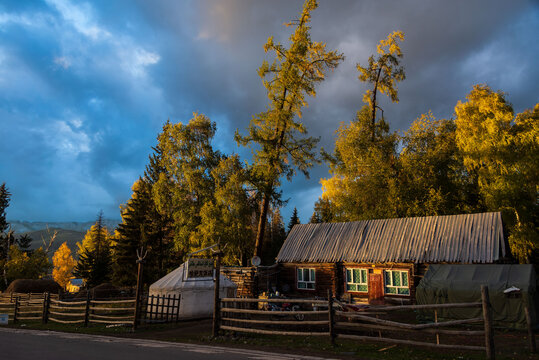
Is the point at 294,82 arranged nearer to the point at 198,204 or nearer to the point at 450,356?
the point at 198,204

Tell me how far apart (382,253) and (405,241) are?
1643 millimetres

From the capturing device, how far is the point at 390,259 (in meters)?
20.8

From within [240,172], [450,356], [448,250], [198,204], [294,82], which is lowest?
[450,356]

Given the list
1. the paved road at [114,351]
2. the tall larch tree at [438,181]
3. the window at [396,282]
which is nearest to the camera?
the paved road at [114,351]

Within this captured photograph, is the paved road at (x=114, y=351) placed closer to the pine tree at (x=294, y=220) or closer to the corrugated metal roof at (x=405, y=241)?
the corrugated metal roof at (x=405, y=241)

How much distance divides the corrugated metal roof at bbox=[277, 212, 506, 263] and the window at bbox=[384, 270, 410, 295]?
3.43ft

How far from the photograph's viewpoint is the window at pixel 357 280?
22.2m

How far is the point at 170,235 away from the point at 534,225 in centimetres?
3405

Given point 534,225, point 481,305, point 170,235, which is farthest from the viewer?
point 170,235

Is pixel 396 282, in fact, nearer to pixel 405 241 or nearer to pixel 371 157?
pixel 405 241

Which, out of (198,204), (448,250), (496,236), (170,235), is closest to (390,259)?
(448,250)

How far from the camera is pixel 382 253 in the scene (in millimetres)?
21484

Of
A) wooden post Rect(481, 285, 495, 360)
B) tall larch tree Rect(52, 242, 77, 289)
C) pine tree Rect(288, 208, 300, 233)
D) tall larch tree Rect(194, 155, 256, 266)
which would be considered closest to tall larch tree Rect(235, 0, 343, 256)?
tall larch tree Rect(194, 155, 256, 266)

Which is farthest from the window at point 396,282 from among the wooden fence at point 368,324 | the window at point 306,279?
the window at point 306,279
